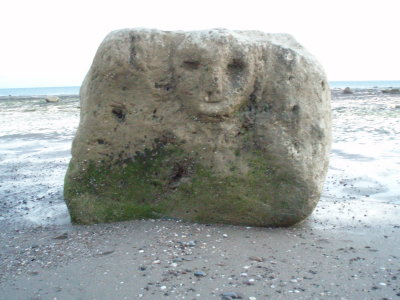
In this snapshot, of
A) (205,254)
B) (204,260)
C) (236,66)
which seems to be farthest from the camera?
(236,66)

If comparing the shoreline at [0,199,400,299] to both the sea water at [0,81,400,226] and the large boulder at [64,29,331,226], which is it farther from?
the sea water at [0,81,400,226]

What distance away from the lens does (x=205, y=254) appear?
4.39 m

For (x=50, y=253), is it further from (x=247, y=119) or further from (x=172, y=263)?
(x=247, y=119)

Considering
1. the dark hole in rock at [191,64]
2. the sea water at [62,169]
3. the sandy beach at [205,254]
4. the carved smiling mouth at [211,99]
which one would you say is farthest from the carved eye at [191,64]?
the sea water at [62,169]

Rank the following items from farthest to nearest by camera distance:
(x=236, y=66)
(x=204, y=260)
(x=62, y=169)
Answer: (x=62, y=169)
(x=236, y=66)
(x=204, y=260)

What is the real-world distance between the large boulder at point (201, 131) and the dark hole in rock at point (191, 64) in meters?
0.01

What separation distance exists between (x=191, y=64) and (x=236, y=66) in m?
0.52

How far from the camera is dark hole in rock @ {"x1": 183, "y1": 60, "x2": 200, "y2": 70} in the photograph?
5205mm

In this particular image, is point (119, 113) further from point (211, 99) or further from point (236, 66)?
point (236, 66)

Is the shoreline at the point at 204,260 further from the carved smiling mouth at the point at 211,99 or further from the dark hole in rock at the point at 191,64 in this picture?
the dark hole in rock at the point at 191,64

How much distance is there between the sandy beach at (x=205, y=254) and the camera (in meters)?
3.71

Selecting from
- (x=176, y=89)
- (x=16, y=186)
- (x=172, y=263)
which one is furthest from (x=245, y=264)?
(x=16, y=186)

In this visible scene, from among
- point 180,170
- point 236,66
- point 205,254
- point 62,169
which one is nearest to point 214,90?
point 236,66

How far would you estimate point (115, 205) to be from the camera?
5508mm
